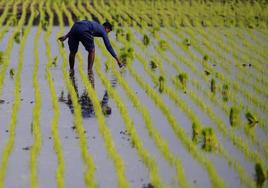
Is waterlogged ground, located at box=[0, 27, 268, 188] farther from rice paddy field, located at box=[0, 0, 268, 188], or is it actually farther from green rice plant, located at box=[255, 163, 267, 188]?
green rice plant, located at box=[255, 163, 267, 188]

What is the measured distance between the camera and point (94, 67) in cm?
970

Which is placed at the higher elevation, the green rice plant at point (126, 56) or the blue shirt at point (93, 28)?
the blue shirt at point (93, 28)

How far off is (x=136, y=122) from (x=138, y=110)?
1.70 ft

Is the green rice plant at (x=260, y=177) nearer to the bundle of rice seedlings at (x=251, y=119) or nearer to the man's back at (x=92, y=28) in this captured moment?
the bundle of rice seedlings at (x=251, y=119)

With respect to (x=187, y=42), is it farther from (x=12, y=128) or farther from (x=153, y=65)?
(x=12, y=128)

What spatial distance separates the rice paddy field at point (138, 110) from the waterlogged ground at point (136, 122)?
0.01 meters

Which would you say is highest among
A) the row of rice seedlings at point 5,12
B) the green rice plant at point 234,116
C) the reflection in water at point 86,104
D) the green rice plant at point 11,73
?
the green rice plant at point 234,116

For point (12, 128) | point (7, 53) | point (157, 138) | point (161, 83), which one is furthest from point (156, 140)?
point (7, 53)

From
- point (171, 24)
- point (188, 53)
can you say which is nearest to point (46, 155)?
point (188, 53)

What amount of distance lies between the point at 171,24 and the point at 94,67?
5.50 metres

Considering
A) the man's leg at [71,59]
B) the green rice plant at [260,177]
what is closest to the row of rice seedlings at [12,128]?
the man's leg at [71,59]

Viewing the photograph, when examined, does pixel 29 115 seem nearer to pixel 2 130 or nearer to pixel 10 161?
pixel 2 130

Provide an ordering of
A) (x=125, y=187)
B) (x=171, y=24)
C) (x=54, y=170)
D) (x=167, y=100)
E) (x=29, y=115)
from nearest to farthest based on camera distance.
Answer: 1. (x=125, y=187)
2. (x=54, y=170)
3. (x=29, y=115)
4. (x=167, y=100)
5. (x=171, y=24)

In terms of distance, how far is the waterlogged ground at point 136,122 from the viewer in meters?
4.94
